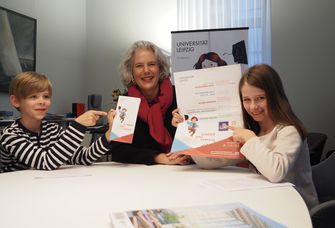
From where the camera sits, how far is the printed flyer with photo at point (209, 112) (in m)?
1.31

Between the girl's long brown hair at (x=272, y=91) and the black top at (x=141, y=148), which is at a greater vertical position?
the girl's long brown hair at (x=272, y=91)

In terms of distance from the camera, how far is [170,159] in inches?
60.5

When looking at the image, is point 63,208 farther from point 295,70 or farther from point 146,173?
point 295,70

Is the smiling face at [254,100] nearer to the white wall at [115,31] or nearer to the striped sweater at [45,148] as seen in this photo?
the striped sweater at [45,148]

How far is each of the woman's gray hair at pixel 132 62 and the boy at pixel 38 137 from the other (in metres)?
0.43

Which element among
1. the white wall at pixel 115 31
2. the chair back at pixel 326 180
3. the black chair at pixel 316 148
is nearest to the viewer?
the chair back at pixel 326 180

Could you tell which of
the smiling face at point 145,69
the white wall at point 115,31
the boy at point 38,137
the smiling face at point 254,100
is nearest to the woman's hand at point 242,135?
the smiling face at point 254,100

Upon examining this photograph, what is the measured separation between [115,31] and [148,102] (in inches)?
143

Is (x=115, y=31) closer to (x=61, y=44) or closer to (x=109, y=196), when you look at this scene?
(x=61, y=44)

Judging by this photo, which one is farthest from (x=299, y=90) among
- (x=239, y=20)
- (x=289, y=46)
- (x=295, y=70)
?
(x=239, y=20)

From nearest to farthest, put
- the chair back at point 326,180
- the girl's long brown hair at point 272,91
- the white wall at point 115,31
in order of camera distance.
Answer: the girl's long brown hair at point 272,91
the chair back at point 326,180
the white wall at point 115,31

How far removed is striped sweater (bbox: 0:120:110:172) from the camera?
4.60ft

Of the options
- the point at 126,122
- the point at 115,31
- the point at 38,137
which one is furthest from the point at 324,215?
the point at 115,31

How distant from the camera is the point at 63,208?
2.71ft
